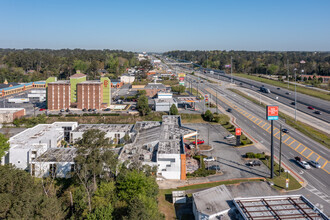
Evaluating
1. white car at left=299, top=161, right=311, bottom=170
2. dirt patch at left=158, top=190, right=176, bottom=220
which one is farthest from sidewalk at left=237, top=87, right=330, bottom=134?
dirt patch at left=158, top=190, right=176, bottom=220

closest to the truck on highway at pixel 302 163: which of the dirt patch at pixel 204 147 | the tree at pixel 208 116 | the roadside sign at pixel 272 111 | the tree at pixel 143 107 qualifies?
the roadside sign at pixel 272 111

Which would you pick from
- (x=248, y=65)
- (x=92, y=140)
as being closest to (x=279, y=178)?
(x=92, y=140)

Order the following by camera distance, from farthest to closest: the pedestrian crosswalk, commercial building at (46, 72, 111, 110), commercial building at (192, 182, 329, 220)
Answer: commercial building at (46, 72, 111, 110) < the pedestrian crosswalk < commercial building at (192, 182, 329, 220)

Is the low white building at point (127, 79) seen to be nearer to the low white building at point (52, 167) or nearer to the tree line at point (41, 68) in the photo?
the tree line at point (41, 68)

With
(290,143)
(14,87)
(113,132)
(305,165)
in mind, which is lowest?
(305,165)

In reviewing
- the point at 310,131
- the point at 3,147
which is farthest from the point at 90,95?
the point at 310,131

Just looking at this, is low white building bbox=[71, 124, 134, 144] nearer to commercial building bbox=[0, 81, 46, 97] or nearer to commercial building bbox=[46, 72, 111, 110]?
commercial building bbox=[46, 72, 111, 110]

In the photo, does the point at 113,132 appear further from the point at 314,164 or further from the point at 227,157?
the point at 314,164
